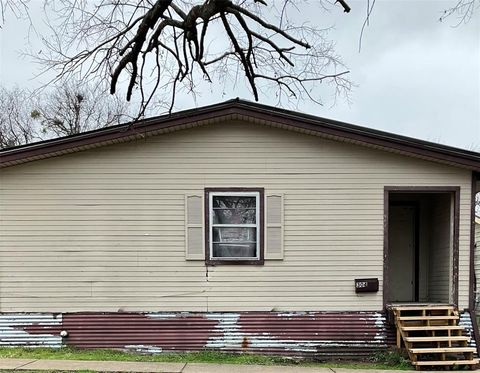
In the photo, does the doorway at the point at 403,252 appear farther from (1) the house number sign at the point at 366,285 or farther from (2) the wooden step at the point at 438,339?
(2) the wooden step at the point at 438,339

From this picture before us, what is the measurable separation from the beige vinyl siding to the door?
167cm

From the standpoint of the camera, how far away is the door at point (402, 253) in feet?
31.2

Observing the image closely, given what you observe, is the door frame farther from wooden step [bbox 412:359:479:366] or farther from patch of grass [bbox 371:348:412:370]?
wooden step [bbox 412:359:479:366]

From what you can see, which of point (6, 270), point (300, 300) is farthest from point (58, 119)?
point (300, 300)

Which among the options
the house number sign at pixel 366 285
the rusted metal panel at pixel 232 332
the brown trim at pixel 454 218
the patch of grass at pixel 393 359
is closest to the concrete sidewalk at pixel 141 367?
the patch of grass at pixel 393 359

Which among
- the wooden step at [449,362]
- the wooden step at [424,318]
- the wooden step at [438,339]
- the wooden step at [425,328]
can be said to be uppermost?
the wooden step at [424,318]

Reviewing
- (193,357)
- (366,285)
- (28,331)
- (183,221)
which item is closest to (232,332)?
(193,357)

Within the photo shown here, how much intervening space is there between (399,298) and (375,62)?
4.59 meters

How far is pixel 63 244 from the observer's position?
779cm

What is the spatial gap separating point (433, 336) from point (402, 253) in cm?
233

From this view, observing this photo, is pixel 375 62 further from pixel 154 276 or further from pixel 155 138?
pixel 154 276

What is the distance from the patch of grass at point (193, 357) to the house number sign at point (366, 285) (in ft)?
3.20

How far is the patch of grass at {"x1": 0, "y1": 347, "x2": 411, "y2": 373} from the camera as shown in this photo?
7.14m

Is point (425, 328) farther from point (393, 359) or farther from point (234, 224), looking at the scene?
point (234, 224)
